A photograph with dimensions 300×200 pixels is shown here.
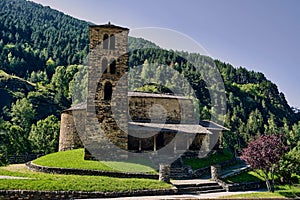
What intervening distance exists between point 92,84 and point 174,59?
10201 cm

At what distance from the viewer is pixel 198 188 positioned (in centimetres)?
2366

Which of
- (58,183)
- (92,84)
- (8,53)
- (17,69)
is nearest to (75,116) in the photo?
(92,84)

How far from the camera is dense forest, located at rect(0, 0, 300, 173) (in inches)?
3568

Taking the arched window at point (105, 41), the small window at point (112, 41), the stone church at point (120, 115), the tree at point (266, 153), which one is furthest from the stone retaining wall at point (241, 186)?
the arched window at point (105, 41)

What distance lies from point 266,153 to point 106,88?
15.5m

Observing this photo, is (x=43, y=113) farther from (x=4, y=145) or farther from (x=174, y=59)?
(x=174, y=59)

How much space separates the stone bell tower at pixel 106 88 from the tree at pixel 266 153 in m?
11.5

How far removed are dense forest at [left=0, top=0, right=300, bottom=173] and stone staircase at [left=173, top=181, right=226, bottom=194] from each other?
31712 mm

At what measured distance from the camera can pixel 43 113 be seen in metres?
90.9

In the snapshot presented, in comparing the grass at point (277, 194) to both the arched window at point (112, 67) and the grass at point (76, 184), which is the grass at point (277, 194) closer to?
the grass at point (76, 184)

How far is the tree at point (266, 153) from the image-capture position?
76.3 ft

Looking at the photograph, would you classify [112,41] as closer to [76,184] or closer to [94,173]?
[94,173]

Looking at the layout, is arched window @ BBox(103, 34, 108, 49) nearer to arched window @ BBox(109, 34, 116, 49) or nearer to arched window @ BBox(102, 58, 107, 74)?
arched window @ BBox(109, 34, 116, 49)

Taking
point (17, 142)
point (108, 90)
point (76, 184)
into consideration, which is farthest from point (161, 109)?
point (17, 142)
